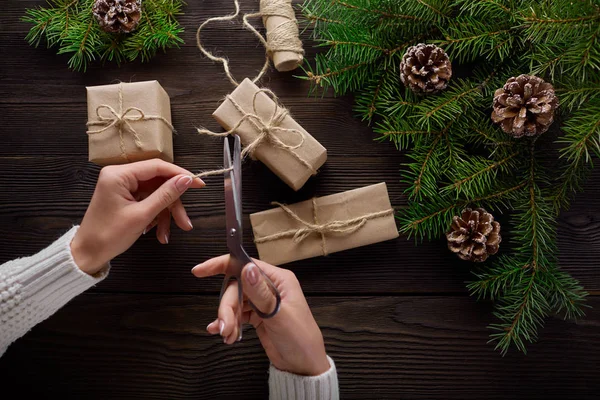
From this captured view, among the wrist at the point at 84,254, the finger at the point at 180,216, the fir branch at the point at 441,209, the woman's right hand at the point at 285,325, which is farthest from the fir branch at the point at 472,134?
the wrist at the point at 84,254

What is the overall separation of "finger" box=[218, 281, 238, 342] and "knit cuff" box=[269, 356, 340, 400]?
0.17 meters

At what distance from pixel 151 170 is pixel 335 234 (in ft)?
1.34

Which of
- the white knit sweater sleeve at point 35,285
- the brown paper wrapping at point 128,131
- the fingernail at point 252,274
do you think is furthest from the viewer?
the brown paper wrapping at point 128,131

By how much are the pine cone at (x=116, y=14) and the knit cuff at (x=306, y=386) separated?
2.69 ft

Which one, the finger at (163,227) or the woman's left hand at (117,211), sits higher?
the woman's left hand at (117,211)

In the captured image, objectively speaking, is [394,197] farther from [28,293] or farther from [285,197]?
[28,293]

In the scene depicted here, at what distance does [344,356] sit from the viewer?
1.06 meters

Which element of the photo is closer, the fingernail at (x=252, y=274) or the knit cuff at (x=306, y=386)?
the fingernail at (x=252, y=274)

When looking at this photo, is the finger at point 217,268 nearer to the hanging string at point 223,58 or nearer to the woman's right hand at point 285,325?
the woman's right hand at point 285,325

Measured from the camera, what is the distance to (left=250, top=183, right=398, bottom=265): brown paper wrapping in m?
1.03

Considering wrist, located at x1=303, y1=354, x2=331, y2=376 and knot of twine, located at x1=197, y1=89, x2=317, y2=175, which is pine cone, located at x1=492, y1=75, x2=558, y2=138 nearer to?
knot of twine, located at x1=197, y1=89, x2=317, y2=175

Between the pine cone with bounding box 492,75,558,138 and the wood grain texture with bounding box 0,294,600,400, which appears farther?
the wood grain texture with bounding box 0,294,600,400

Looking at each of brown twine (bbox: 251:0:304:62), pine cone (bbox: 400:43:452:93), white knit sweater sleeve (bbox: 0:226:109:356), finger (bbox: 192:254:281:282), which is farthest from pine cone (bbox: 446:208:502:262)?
white knit sweater sleeve (bbox: 0:226:109:356)

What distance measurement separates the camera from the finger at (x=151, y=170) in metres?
0.92
